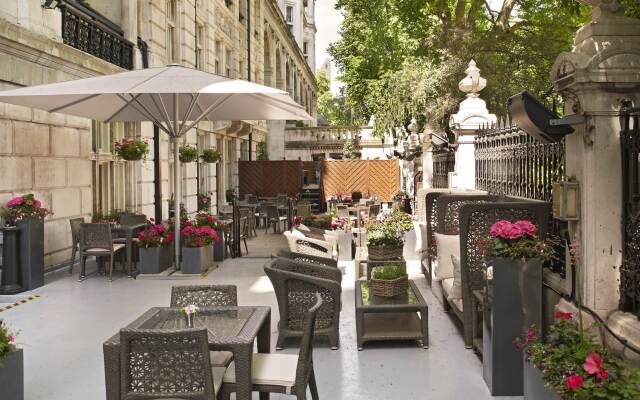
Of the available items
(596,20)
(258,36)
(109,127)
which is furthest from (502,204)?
(258,36)

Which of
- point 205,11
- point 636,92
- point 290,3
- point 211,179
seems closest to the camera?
point 636,92

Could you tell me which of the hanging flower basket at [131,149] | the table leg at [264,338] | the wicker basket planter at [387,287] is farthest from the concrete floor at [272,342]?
the hanging flower basket at [131,149]

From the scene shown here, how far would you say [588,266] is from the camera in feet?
15.9

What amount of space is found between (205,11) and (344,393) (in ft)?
63.1

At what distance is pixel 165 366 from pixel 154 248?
7907 millimetres

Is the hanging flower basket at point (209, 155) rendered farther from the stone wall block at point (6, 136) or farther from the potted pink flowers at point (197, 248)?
the stone wall block at point (6, 136)

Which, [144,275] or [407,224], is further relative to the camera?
[407,224]

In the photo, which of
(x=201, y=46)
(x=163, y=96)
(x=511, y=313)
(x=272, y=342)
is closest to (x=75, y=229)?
(x=163, y=96)

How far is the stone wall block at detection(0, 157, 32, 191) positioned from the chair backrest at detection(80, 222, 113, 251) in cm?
121

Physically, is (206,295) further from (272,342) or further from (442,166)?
(442,166)

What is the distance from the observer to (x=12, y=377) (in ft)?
14.4

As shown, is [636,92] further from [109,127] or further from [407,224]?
[109,127]

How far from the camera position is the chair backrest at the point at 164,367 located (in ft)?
11.6

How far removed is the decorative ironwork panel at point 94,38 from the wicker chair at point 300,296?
8.30 m
